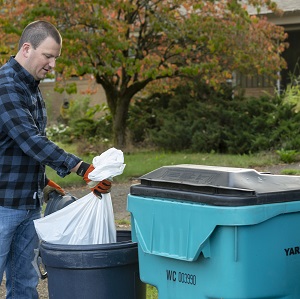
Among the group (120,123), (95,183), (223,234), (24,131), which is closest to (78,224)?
(95,183)

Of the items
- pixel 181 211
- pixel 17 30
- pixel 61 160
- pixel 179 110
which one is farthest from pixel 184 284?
pixel 179 110

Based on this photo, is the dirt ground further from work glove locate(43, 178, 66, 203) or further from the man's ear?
the man's ear

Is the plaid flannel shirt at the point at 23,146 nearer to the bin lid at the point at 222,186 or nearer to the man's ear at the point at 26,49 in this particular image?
the man's ear at the point at 26,49

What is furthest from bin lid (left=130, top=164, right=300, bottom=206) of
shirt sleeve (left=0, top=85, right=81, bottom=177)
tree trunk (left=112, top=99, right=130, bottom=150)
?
tree trunk (left=112, top=99, right=130, bottom=150)

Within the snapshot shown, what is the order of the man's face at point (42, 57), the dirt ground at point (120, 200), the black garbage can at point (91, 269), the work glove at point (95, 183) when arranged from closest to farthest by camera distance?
the black garbage can at point (91, 269) < the work glove at point (95, 183) < the man's face at point (42, 57) < the dirt ground at point (120, 200)

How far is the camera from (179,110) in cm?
1498

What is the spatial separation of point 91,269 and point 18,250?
2.58 ft

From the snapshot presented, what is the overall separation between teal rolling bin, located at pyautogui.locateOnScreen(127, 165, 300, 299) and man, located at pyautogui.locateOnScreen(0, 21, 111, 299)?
1.99ft

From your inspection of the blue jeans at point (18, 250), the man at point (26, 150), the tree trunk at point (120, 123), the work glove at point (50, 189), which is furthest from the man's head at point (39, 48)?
the tree trunk at point (120, 123)

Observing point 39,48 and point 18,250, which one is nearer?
point 39,48

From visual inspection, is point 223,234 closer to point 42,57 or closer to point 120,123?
point 42,57

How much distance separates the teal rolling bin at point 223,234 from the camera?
11.7ft

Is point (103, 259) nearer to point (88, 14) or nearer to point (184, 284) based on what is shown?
point (184, 284)

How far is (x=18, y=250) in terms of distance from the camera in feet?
15.8
